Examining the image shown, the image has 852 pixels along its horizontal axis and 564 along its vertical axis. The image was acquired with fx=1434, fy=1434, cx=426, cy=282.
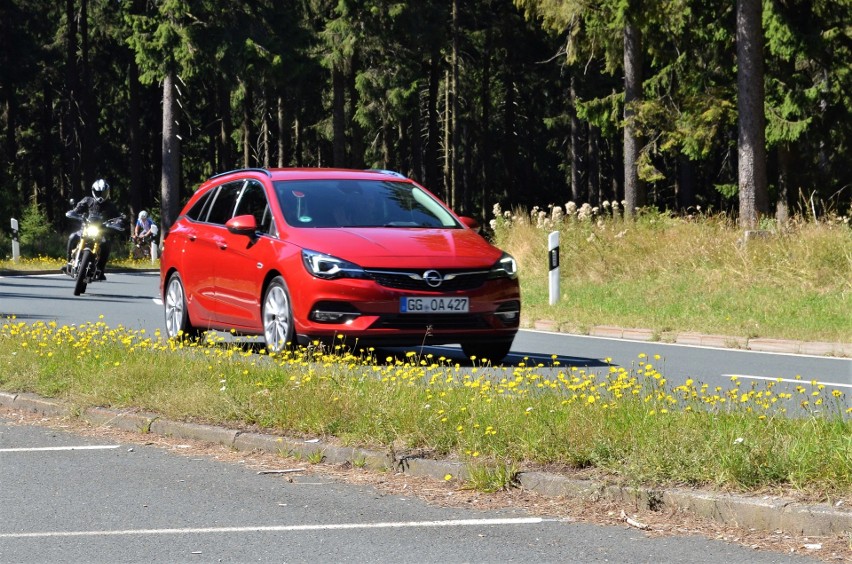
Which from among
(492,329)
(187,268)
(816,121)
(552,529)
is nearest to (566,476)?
(552,529)

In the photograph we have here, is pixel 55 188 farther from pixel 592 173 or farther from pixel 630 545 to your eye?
pixel 630 545

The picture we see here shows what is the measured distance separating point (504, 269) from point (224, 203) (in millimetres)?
3435

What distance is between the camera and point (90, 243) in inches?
934

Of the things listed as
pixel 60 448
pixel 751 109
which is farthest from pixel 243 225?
pixel 751 109

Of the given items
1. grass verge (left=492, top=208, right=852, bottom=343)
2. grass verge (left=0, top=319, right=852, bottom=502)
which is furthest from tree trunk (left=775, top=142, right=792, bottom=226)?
grass verge (left=0, top=319, right=852, bottom=502)

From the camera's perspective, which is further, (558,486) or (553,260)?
(553,260)

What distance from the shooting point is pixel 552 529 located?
21.7ft

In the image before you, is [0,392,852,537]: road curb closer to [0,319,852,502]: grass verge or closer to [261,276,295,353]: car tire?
[0,319,852,502]: grass verge

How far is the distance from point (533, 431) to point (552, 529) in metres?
1.30

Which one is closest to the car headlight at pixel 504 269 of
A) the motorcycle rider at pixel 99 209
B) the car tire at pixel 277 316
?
the car tire at pixel 277 316

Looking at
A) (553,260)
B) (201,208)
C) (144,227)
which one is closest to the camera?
(201,208)

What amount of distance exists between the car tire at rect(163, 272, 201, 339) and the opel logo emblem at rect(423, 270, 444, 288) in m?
3.43

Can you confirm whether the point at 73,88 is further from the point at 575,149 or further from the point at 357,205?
the point at 357,205

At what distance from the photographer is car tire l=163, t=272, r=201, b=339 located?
15.0 meters
